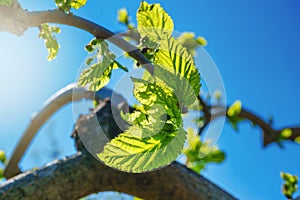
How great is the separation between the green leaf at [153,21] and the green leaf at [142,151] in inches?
2.8

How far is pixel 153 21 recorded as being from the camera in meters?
0.28

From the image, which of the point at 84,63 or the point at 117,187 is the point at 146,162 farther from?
the point at 117,187

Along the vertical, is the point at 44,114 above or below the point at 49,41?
above

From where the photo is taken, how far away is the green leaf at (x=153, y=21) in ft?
0.90

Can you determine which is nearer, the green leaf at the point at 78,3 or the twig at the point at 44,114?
the green leaf at the point at 78,3

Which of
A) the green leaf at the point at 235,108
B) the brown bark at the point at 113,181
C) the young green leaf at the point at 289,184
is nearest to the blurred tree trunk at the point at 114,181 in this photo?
the brown bark at the point at 113,181

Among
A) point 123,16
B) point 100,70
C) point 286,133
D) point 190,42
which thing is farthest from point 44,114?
point 100,70

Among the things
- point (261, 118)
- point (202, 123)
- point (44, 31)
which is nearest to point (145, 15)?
point (44, 31)

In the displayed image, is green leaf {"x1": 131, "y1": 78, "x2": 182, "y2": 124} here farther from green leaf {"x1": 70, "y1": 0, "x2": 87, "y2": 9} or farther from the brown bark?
the brown bark

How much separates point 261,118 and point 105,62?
136 centimetres

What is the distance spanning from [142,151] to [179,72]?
52mm

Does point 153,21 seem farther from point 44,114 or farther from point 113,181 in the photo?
point 44,114

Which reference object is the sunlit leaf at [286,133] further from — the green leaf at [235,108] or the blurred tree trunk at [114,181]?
the blurred tree trunk at [114,181]

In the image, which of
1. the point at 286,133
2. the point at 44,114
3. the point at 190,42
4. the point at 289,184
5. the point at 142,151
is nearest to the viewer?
the point at 142,151
